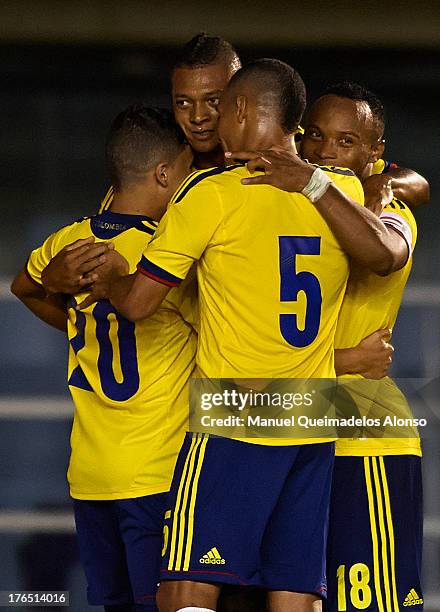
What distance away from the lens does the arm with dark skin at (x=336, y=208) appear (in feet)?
6.91

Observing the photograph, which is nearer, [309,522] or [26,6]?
[309,522]

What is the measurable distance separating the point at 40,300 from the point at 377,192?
768 mm

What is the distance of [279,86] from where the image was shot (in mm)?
2170

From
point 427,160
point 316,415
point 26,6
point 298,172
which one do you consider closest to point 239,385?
point 316,415

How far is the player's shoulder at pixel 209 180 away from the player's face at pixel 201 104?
339 millimetres

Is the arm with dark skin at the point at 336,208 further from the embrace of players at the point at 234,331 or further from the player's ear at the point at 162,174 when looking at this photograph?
the player's ear at the point at 162,174

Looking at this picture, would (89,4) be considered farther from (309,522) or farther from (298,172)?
(309,522)

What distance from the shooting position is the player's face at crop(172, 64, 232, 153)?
2.47 m

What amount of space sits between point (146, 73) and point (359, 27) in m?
0.79

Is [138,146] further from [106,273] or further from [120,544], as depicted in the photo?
[120,544]

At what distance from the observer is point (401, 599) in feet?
7.86

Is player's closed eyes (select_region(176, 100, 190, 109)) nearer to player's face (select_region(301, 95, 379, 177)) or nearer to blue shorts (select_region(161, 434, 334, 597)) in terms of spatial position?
player's face (select_region(301, 95, 379, 177))

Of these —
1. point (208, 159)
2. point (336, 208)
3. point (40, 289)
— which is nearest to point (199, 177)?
point (336, 208)

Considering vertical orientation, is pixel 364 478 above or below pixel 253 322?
below
